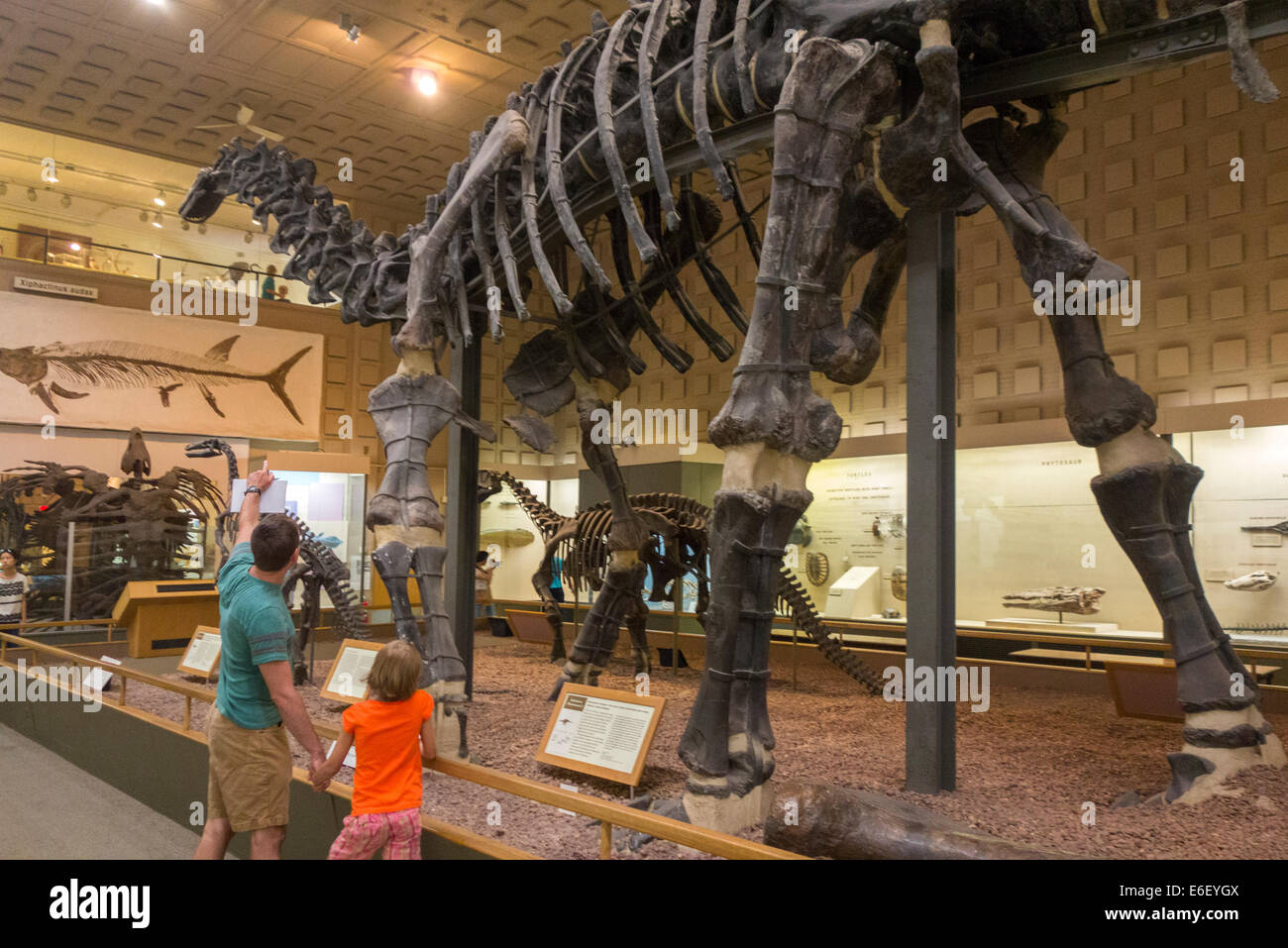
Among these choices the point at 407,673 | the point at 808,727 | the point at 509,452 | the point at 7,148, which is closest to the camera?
the point at 407,673

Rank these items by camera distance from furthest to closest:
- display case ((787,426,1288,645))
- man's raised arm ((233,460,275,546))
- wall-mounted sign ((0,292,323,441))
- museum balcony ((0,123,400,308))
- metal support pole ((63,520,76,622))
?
museum balcony ((0,123,400,308)) → wall-mounted sign ((0,292,323,441)) → metal support pole ((63,520,76,622)) → display case ((787,426,1288,645)) → man's raised arm ((233,460,275,546))

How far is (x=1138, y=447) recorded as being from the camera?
11.9 ft

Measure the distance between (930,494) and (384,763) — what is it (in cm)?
239

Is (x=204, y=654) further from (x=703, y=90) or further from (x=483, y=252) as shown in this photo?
(x=703, y=90)

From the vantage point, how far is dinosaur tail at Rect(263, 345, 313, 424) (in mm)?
14500

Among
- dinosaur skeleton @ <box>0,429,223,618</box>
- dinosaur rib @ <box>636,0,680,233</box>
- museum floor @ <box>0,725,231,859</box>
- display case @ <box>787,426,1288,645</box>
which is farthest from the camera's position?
dinosaur skeleton @ <box>0,429,223,618</box>

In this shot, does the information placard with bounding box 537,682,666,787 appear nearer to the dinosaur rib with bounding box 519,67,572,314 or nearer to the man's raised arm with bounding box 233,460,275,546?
the man's raised arm with bounding box 233,460,275,546

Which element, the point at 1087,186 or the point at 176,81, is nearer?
the point at 1087,186

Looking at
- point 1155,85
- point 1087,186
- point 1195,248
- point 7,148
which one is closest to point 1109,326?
point 1195,248

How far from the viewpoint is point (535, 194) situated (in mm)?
5062

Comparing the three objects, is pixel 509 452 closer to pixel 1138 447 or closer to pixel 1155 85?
pixel 1155 85

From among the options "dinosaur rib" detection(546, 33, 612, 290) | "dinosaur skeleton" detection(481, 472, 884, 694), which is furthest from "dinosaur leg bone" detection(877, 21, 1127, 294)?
"dinosaur skeleton" detection(481, 472, 884, 694)

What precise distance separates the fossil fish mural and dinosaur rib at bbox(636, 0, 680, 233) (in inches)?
466

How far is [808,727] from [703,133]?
3627 mm
